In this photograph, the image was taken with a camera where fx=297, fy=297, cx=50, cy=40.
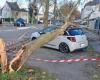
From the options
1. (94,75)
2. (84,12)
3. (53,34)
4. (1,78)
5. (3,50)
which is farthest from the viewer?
(84,12)

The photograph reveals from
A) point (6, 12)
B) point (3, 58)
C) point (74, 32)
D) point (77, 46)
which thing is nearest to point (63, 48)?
point (77, 46)

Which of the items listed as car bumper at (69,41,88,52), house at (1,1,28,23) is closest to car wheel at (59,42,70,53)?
car bumper at (69,41,88,52)

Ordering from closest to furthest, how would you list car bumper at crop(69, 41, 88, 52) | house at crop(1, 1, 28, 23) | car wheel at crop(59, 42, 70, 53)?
car bumper at crop(69, 41, 88, 52)
car wheel at crop(59, 42, 70, 53)
house at crop(1, 1, 28, 23)

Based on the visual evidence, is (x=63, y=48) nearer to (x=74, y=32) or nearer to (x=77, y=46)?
(x=77, y=46)

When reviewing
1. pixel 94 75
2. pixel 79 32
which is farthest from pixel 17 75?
pixel 79 32

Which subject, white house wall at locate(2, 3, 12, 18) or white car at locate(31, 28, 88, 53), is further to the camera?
white house wall at locate(2, 3, 12, 18)

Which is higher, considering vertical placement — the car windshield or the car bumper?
the car windshield

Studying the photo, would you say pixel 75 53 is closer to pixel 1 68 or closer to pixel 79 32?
pixel 79 32

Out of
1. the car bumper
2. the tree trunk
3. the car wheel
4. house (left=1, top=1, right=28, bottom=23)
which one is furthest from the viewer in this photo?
house (left=1, top=1, right=28, bottom=23)

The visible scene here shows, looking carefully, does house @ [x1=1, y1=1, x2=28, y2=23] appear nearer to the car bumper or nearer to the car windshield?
the car windshield

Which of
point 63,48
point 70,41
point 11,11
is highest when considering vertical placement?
point 70,41

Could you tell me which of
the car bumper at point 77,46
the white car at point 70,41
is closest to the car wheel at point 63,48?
the white car at point 70,41

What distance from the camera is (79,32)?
65.8ft

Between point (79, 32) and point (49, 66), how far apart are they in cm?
667
